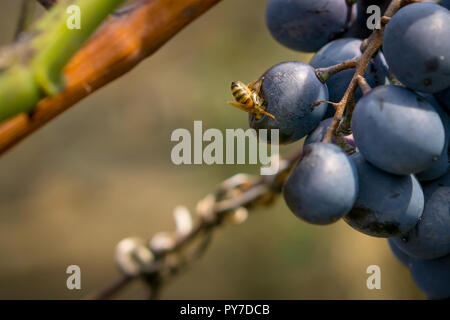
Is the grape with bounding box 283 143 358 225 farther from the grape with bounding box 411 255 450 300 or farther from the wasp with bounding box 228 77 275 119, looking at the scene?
the grape with bounding box 411 255 450 300

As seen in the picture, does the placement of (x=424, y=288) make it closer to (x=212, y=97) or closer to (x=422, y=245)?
(x=422, y=245)

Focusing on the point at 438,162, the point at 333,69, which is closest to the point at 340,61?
the point at 333,69

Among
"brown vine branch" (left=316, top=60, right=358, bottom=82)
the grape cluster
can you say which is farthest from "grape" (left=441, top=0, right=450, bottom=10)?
"brown vine branch" (left=316, top=60, right=358, bottom=82)

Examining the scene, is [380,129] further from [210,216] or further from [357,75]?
[210,216]

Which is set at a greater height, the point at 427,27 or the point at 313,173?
the point at 427,27

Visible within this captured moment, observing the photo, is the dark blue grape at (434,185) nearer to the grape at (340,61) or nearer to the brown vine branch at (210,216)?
the grape at (340,61)
